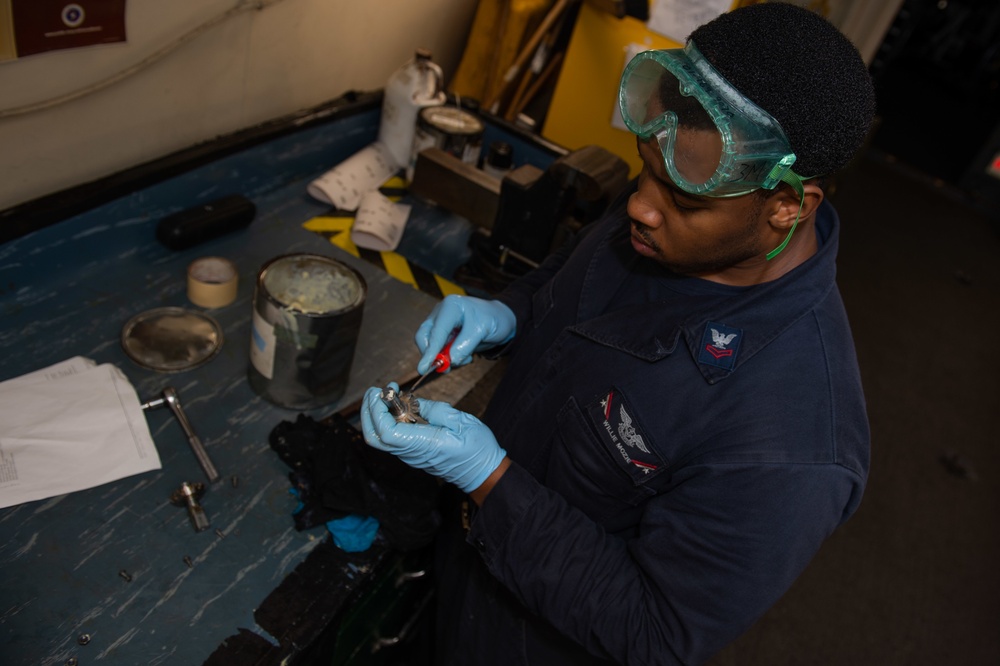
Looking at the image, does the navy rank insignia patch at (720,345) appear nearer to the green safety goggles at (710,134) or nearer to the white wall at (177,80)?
the green safety goggles at (710,134)

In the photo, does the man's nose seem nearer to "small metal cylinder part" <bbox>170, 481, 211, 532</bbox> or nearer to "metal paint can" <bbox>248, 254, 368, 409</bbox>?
"metal paint can" <bbox>248, 254, 368, 409</bbox>

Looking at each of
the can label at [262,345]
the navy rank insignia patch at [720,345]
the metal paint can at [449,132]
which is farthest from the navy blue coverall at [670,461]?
the metal paint can at [449,132]

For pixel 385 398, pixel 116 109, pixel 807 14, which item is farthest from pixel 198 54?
pixel 807 14

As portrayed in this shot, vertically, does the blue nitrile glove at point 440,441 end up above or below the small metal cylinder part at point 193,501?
above

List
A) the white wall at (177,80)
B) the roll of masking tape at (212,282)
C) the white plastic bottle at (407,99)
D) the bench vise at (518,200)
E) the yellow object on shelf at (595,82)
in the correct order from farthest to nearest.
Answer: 1. the yellow object on shelf at (595,82)
2. the white plastic bottle at (407,99)
3. the bench vise at (518,200)
4. the roll of masking tape at (212,282)
5. the white wall at (177,80)

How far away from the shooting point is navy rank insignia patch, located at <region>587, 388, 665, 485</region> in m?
1.00

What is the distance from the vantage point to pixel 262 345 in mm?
1393

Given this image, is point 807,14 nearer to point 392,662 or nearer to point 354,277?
point 354,277

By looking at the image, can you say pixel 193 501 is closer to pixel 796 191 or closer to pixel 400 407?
pixel 400 407

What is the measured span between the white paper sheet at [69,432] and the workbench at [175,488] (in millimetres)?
32

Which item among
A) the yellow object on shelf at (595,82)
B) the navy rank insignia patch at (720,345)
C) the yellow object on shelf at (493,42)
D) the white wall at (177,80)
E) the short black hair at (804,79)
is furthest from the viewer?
the yellow object on shelf at (493,42)

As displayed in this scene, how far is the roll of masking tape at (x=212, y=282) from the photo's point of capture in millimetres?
1663

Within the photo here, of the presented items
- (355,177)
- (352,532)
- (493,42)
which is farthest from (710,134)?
(493,42)

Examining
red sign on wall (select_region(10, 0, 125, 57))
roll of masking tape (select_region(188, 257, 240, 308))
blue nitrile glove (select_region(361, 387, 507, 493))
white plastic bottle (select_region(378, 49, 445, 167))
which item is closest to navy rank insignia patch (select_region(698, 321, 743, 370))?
blue nitrile glove (select_region(361, 387, 507, 493))
